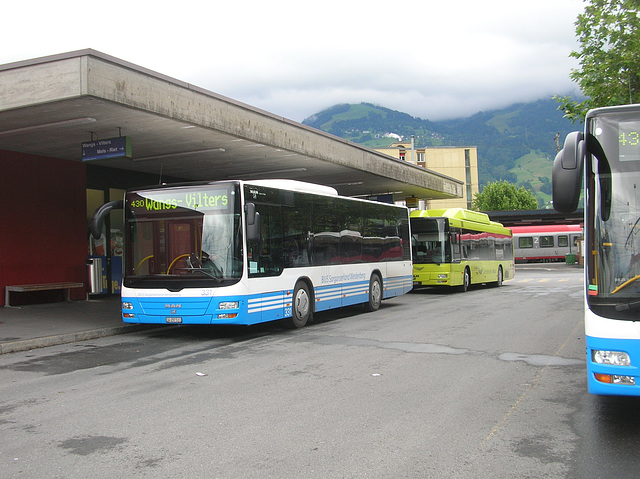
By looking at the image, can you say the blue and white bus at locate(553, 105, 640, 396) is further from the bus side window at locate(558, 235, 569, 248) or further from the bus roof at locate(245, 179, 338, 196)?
the bus side window at locate(558, 235, 569, 248)

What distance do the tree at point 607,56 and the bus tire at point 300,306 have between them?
805cm

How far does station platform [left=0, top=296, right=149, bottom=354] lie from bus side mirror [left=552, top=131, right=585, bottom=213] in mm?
9333

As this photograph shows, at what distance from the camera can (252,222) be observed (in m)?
11.3

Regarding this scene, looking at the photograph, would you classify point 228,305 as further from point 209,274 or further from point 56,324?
point 56,324

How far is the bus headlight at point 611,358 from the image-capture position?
17.0 feet

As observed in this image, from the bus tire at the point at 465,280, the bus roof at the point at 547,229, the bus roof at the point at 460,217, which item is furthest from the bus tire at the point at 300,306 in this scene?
the bus roof at the point at 547,229

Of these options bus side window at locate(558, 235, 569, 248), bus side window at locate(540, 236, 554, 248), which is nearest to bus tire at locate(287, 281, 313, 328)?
bus side window at locate(540, 236, 554, 248)

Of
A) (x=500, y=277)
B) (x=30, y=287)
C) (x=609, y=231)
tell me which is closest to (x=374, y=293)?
(x=30, y=287)

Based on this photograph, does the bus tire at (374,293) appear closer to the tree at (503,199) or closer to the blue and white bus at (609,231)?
the blue and white bus at (609,231)

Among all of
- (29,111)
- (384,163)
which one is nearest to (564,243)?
(384,163)

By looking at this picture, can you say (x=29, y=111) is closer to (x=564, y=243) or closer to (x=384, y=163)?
(x=384, y=163)

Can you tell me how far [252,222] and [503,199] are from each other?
9170 centimetres

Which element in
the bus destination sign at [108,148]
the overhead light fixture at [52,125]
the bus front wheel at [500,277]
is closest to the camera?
the overhead light fixture at [52,125]

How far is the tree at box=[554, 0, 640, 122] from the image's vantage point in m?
14.7
